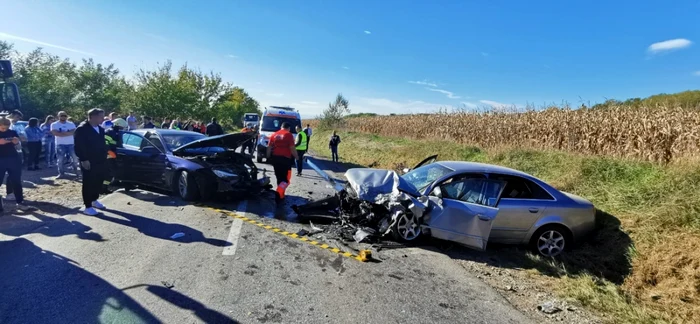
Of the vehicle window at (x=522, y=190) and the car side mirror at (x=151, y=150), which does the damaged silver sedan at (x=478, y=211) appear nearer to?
the vehicle window at (x=522, y=190)

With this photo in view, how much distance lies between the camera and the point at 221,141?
7199mm

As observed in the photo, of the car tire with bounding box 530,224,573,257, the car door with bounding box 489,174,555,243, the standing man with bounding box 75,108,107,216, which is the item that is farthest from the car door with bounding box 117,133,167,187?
the car tire with bounding box 530,224,573,257

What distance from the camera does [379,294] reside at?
3.83 m

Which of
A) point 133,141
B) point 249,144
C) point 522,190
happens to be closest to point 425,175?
point 522,190

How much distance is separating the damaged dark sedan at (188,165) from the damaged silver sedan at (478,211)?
9.17 ft

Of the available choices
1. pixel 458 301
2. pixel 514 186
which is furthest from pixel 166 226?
pixel 514 186

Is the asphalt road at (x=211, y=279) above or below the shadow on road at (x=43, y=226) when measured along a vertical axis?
above

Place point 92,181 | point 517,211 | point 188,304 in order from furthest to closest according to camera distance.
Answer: point 92,181
point 517,211
point 188,304

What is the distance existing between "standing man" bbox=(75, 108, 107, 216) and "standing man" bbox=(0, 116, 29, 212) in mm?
1327

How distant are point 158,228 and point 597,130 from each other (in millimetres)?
11685

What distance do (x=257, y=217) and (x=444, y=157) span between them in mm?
10044

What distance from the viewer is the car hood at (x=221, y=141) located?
7.06 meters

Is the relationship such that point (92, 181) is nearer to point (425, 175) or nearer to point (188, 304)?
point (188, 304)

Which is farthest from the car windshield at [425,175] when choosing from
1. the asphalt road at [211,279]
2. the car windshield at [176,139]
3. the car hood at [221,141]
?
the car windshield at [176,139]
